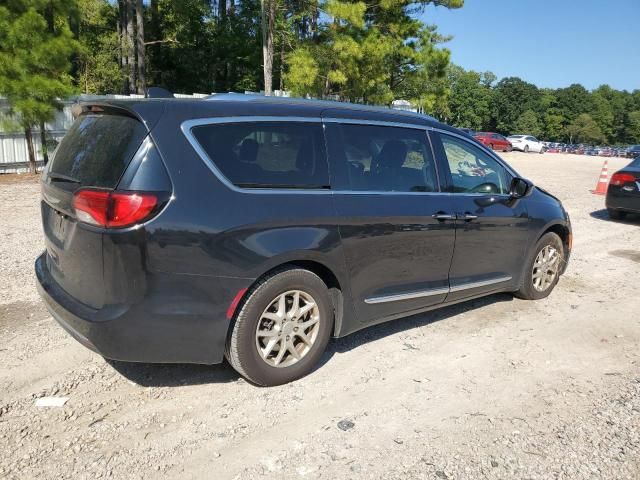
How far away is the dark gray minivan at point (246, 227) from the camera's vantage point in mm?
2945

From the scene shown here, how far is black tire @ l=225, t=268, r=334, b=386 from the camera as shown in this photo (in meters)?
3.27

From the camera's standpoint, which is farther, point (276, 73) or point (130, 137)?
point (276, 73)

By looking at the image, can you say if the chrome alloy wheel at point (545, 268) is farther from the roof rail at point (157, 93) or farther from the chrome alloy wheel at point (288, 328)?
the roof rail at point (157, 93)

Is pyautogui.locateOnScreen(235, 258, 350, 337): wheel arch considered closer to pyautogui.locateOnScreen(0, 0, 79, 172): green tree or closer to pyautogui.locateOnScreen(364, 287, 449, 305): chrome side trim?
pyautogui.locateOnScreen(364, 287, 449, 305): chrome side trim

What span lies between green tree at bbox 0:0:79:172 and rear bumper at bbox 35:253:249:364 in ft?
38.6

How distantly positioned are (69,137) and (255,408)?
7.17 feet

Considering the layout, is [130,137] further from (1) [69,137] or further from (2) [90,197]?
(1) [69,137]

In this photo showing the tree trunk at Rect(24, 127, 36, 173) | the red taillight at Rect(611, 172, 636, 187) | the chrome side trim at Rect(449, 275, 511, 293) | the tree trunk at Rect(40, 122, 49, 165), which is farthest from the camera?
the tree trunk at Rect(40, 122, 49, 165)

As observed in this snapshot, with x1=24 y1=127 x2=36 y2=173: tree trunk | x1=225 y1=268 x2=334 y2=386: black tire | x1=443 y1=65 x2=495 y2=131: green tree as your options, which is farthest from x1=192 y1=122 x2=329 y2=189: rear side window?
x1=443 y1=65 x2=495 y2=131: green tree

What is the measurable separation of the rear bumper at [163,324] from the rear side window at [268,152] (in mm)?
669

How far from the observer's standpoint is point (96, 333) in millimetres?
2963

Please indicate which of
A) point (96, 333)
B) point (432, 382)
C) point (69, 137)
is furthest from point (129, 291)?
point (432, 382)

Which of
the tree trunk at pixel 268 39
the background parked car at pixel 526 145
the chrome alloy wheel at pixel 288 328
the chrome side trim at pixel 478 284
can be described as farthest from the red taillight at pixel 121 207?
the background parked car at pixel 526 145

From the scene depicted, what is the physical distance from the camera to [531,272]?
5406mm
